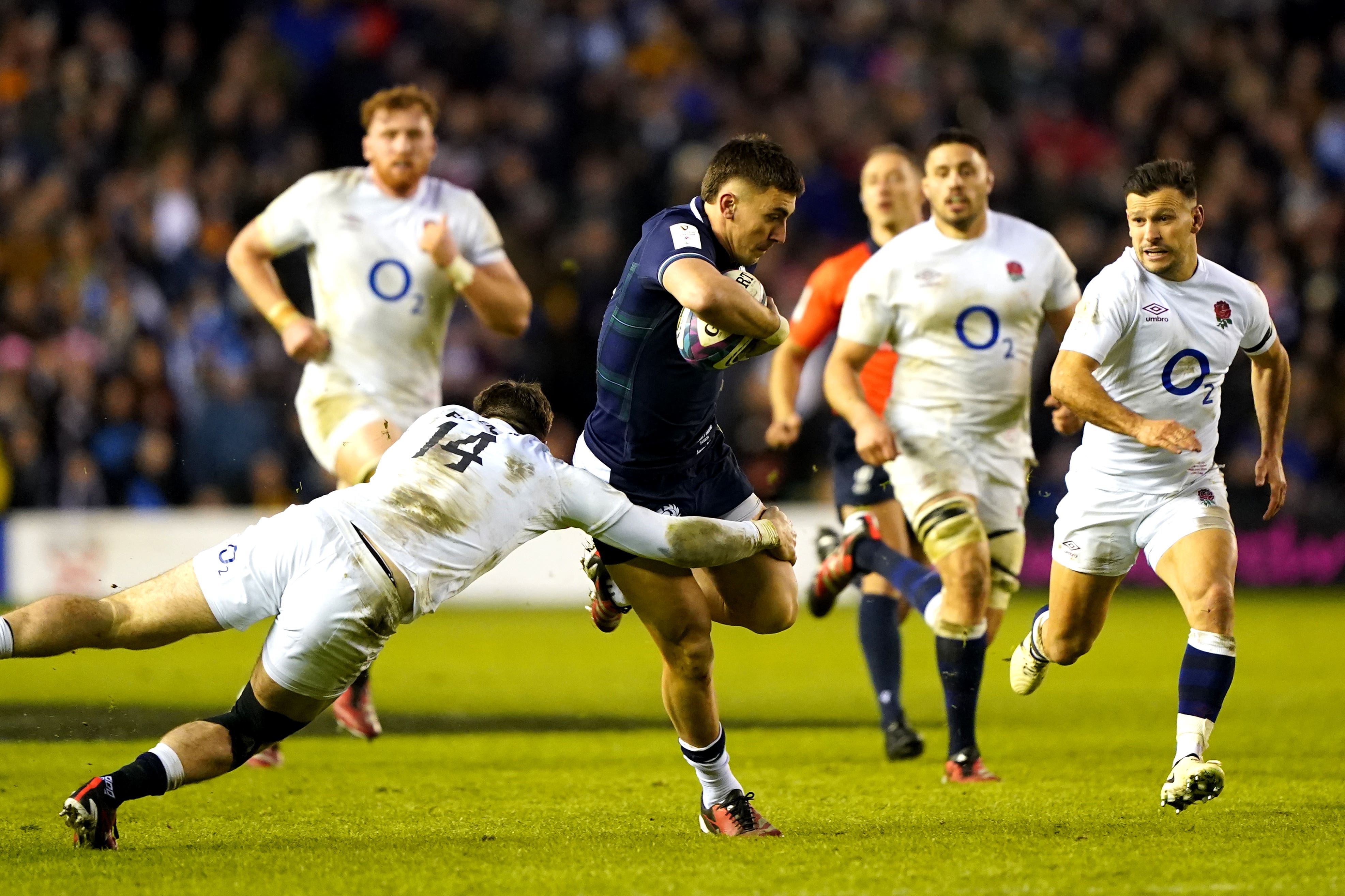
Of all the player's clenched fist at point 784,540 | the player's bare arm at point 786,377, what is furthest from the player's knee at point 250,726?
the player's bare arm at point 786,377

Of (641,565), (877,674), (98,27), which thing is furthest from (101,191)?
(641,565)

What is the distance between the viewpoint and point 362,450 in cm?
812

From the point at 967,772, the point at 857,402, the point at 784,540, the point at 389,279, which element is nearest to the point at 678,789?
the point at 967,772

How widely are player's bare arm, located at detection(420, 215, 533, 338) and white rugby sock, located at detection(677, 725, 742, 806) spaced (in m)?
3.03

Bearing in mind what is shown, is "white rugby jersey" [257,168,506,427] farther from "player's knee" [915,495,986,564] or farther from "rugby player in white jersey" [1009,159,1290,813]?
"rugby player in white jersey" [1009,159,1290,813]

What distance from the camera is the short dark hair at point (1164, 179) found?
6367 mm

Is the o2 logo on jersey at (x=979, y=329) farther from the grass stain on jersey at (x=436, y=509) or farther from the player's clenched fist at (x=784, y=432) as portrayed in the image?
the grass stain on jersey at (x=436, y=509)

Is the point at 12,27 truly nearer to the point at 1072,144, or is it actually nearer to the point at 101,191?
the point at 101,191

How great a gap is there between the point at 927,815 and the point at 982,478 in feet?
6.89

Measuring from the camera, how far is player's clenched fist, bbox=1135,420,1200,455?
594 centimetres

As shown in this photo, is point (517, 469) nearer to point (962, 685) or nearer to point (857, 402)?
point (857, 402)

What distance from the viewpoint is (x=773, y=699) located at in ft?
34.1

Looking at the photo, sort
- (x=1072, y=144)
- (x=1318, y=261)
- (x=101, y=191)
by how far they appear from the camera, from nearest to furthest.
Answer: (x=101, y=191), (x=1318, y=261), (x=1072, y=144)

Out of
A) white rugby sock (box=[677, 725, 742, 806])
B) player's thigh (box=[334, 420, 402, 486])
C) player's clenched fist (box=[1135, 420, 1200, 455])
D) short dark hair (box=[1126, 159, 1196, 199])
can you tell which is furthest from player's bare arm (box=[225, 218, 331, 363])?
player's clenched fist (box=[1135, 420, 1200, 455])
